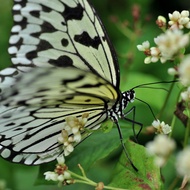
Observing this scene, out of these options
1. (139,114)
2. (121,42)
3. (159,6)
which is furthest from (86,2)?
(159,6)

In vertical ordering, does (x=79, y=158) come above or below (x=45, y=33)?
below

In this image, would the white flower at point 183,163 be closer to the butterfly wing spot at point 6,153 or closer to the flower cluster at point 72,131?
the flower cluster at point 72,131

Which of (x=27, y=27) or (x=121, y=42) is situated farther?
(x=121, y=42)

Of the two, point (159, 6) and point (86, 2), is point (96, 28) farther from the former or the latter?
point (159, 6)

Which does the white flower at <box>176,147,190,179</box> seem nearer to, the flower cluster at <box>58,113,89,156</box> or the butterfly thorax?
the flower cluster at <box>58,113,89,156</box>

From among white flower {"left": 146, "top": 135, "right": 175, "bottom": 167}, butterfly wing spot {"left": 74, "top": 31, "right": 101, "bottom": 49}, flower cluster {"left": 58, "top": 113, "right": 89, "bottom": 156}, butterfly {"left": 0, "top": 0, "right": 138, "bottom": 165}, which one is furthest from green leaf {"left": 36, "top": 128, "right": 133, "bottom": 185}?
white flower {"left": 146, "top": 135, "right": 175, "bottom": 167}

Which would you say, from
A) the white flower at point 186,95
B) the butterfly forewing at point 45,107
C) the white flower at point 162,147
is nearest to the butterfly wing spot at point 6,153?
the butterfly forewing at point 45,107

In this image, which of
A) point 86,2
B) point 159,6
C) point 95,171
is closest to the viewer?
point 86,2
